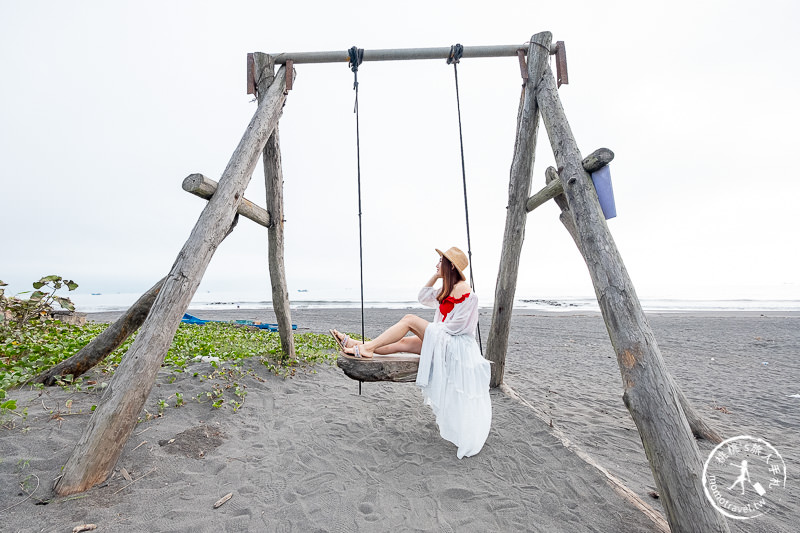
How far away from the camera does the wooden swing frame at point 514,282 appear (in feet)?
6.94

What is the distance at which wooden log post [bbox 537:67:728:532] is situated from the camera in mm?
2012

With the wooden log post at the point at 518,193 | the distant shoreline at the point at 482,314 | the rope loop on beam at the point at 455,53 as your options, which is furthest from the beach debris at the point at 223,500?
the distant shoreline at the point at 482,314

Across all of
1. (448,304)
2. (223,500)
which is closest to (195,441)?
(223,500)

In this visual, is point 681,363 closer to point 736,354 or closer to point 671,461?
point 736,354

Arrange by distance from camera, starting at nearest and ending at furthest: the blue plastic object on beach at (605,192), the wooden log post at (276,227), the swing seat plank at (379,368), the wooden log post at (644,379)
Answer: the wooden log post at (644,379)
the blue plastic object on beach at (605,192)
the swing seat plank at (379,368)
the wooden log post at (276,227)

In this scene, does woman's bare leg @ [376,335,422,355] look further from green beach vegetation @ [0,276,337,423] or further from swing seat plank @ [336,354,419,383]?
green beach vegetation @ [0,276,337,423]

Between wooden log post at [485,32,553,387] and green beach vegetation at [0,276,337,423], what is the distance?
2.92 m

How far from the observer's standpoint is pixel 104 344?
3709mm

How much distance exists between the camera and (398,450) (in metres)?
3.45

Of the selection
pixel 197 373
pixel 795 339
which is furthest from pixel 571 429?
pixel 795 339

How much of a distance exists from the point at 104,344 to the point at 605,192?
4855 millimetres

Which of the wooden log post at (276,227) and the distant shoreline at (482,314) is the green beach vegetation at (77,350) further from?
the distant shoreline at (482,314)

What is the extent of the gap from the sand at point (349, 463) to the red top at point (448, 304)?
1.27m

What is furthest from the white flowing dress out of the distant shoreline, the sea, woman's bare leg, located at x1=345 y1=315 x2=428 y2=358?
the sea
